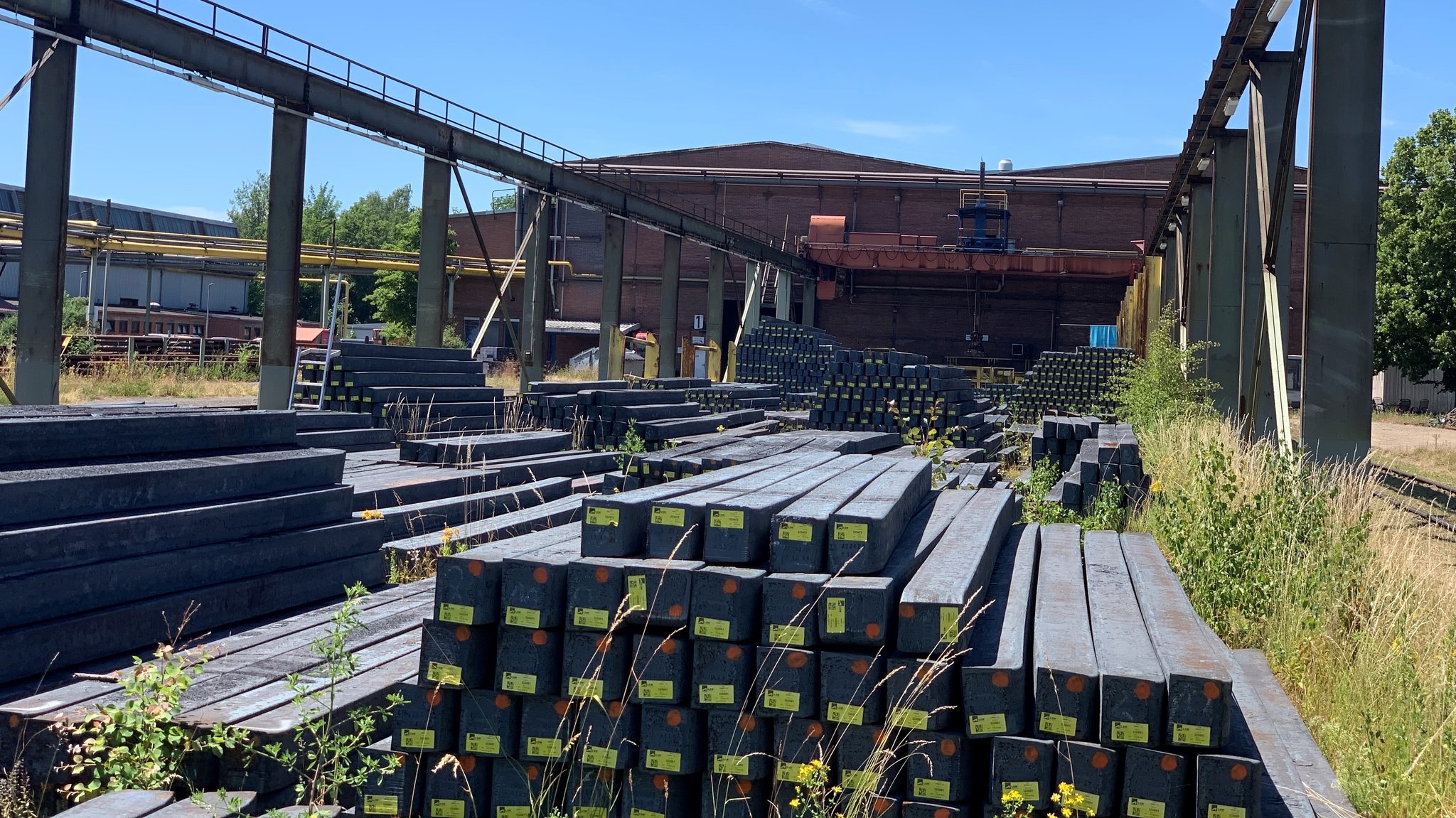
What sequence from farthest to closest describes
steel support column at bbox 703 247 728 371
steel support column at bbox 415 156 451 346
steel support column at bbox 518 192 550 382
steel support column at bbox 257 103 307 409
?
1. steel support column at bbox 703 247 728 371
2. steel support column at bbox 518 192 550 382
3. steel support column at bbox 415 156 451 346
4. steel support column at bbox 257 103 307 409

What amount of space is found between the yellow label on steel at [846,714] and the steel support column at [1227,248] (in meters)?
12.3

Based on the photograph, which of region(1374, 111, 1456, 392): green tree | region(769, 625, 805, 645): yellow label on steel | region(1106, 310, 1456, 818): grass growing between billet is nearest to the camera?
region(769, 625, 805, 645): yellow label on steel

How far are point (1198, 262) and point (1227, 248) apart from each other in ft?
9.38

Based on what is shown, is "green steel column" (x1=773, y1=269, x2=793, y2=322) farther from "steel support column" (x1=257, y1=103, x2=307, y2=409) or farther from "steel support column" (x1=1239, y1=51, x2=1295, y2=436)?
"steel support column" (x1=1239, y1=51, x2=1295, y2=436)

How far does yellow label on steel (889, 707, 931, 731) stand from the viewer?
3699 mm

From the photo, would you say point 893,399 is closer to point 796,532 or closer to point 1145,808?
point 796,532

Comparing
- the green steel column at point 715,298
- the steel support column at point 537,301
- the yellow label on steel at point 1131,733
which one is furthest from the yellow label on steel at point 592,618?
the green steel column at point 715,298

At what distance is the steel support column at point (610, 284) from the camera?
96.3 ft

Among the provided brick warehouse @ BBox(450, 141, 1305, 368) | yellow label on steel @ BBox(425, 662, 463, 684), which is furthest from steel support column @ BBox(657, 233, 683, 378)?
yellow label on steel @ BBox(425, 662, 463, 684)

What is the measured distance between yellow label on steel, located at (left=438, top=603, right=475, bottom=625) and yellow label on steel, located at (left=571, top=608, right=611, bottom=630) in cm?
35

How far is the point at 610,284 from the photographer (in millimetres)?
29922

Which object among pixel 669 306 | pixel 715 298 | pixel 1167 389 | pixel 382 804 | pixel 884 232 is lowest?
pixel 382 804

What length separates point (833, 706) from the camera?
3.76 metres

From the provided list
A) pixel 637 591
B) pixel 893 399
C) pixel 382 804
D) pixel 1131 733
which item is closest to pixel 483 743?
pixel 382 804
